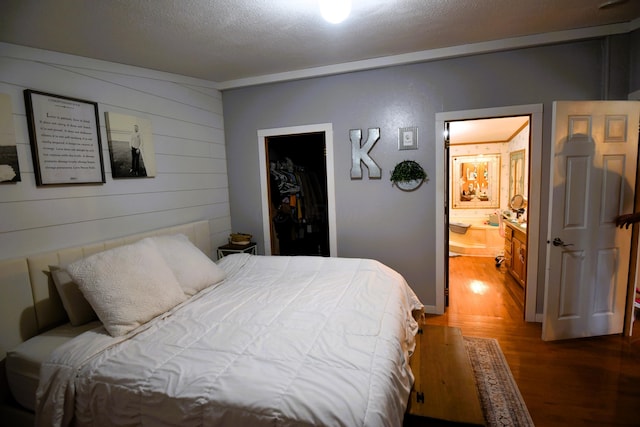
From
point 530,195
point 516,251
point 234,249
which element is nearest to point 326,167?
point 234,249

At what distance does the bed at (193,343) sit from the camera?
3.77 ft

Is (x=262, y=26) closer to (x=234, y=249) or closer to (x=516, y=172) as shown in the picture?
(x=234, y=249)

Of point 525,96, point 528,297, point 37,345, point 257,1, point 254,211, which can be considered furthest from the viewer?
point 254,211

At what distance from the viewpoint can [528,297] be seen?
9.52 feet

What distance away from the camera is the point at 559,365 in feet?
7.41

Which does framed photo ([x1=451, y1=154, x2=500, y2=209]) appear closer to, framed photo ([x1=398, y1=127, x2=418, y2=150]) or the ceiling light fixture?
framed photo ([x1=398, y1=127, x2=418, y2=150])

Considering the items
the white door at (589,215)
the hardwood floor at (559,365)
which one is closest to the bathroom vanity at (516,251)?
the hardwood floor at (559,365)

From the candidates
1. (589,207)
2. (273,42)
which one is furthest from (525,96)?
(273,42)

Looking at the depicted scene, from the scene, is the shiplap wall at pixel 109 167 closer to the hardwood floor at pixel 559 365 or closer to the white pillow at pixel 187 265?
the white pillow at pixel 187 265

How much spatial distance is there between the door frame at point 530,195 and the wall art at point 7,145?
3101 millimetres

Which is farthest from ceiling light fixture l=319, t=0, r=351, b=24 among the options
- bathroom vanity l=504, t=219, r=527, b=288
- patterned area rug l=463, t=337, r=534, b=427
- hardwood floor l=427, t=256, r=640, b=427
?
bathroom vanity l=504, t=219, r=527, b=288

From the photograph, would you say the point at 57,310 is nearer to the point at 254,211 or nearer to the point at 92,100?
the point at 92,100

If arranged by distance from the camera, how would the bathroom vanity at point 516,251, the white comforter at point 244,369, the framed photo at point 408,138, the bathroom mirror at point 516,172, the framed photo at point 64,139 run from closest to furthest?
the white comforter at point 244,369 < the framed photo at point 64,139 < the framed photo at point 408,138 < the bathroom vanity at point 516,251 < the bathroom mirror at point 516,172

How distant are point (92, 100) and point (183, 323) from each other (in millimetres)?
1760
